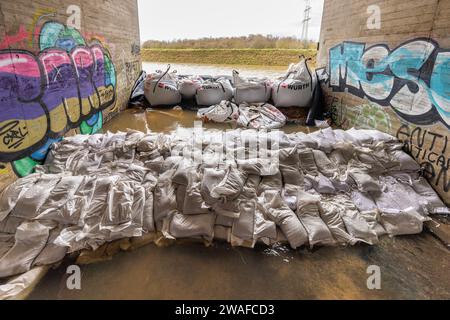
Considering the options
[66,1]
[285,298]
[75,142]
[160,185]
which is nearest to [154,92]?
[66,1]

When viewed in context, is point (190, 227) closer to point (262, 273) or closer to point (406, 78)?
point (262, 273)

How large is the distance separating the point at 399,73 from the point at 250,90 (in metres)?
3.15

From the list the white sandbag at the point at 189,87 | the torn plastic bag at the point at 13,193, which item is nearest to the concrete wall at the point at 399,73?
the white sandbag at the point at 189,87

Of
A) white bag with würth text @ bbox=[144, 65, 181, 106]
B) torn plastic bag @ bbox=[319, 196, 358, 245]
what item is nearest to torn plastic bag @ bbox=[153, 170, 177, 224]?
torn plastic bag @ bbox=[319, 196, 358, 245]

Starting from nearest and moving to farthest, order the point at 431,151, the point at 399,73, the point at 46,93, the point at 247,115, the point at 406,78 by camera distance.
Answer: the point at 431,151
the point at 46,93
the point at 406,78
the point at 399,73
the point at 247,115

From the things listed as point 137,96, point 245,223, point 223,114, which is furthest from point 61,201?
point 137,96

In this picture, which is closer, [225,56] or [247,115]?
[247,115]

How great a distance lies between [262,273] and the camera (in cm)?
187

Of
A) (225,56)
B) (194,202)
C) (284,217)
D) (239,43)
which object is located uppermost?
(239,43)

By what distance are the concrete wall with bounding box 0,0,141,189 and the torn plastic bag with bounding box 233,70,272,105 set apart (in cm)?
293

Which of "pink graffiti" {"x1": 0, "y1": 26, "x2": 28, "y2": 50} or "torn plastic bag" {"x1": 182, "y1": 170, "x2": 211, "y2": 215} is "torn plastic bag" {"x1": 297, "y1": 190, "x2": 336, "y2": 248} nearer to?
"torn plastic bag" {"x1": 182, "y1": 170, "x2": 211, "y2": 215}

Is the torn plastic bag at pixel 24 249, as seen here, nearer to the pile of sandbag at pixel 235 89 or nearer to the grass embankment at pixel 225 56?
the pile of sandbag at pixel 235 89

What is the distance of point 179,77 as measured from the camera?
7066mm

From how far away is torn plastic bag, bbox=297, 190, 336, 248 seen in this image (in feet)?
6.89
